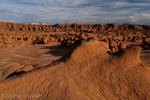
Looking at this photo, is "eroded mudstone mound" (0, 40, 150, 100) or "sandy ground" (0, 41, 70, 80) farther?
"sandy ground" (0, 41, 70, 80)

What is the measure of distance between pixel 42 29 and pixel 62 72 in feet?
118

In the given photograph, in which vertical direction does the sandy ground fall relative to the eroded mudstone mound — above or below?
below

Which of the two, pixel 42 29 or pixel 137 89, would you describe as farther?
pixel 42 29

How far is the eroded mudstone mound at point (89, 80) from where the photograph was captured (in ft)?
5.83

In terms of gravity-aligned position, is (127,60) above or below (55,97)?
above

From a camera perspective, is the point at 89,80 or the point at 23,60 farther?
the point at 23,60

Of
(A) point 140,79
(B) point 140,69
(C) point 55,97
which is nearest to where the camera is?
(C) point 55,97

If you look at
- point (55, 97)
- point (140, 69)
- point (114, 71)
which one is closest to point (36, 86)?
point (55, 97)

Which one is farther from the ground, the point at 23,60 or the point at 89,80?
the point at 89,80

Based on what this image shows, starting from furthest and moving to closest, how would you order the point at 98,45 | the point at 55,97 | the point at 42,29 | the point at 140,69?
the point at 42,29 < the point at 98,45 < the point at 140,69 < the point at 55,97

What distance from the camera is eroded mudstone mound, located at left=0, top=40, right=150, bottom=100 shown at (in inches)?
69.9

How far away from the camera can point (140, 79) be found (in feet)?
6.63

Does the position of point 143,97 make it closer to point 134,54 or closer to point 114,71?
point 114,71

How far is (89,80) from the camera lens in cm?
201
